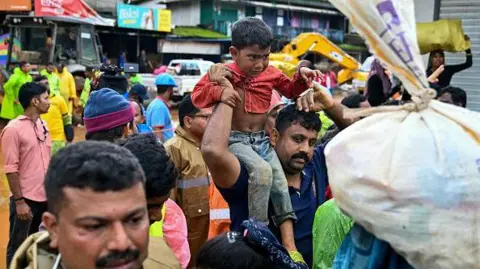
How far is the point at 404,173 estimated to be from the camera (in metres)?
1.29

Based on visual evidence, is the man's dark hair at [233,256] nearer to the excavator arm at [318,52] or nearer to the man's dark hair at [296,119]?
the man's dark hair at [296,119]

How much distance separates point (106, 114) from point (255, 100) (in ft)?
2.82

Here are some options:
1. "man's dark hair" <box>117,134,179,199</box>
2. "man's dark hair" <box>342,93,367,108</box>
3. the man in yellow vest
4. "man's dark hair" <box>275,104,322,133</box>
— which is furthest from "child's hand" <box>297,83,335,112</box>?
the man in yellow vest

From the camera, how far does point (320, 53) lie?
72.2 ft

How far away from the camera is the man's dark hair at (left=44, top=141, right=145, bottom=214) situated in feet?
4.85

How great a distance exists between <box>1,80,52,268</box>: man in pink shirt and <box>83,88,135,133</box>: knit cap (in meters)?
2.01

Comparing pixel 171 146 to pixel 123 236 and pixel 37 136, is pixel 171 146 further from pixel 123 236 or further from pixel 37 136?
pixel 123 236

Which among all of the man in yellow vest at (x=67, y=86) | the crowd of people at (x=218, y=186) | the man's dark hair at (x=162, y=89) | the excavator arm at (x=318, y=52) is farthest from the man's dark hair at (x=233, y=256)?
the excavator arm at (x=318, y=52)

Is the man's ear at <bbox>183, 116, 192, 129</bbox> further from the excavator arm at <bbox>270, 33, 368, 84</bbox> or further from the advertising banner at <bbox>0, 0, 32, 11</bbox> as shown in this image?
the advertising banner at <bbox>0, 0, 32, 11</bbox>

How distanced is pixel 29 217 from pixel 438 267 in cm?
434

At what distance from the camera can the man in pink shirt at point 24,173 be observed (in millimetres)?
5000

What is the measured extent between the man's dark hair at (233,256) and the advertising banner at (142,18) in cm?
A: 2603

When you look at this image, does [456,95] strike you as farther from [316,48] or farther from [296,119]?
[316,48]

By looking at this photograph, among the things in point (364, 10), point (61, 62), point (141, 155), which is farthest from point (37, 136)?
point (61, 62)
